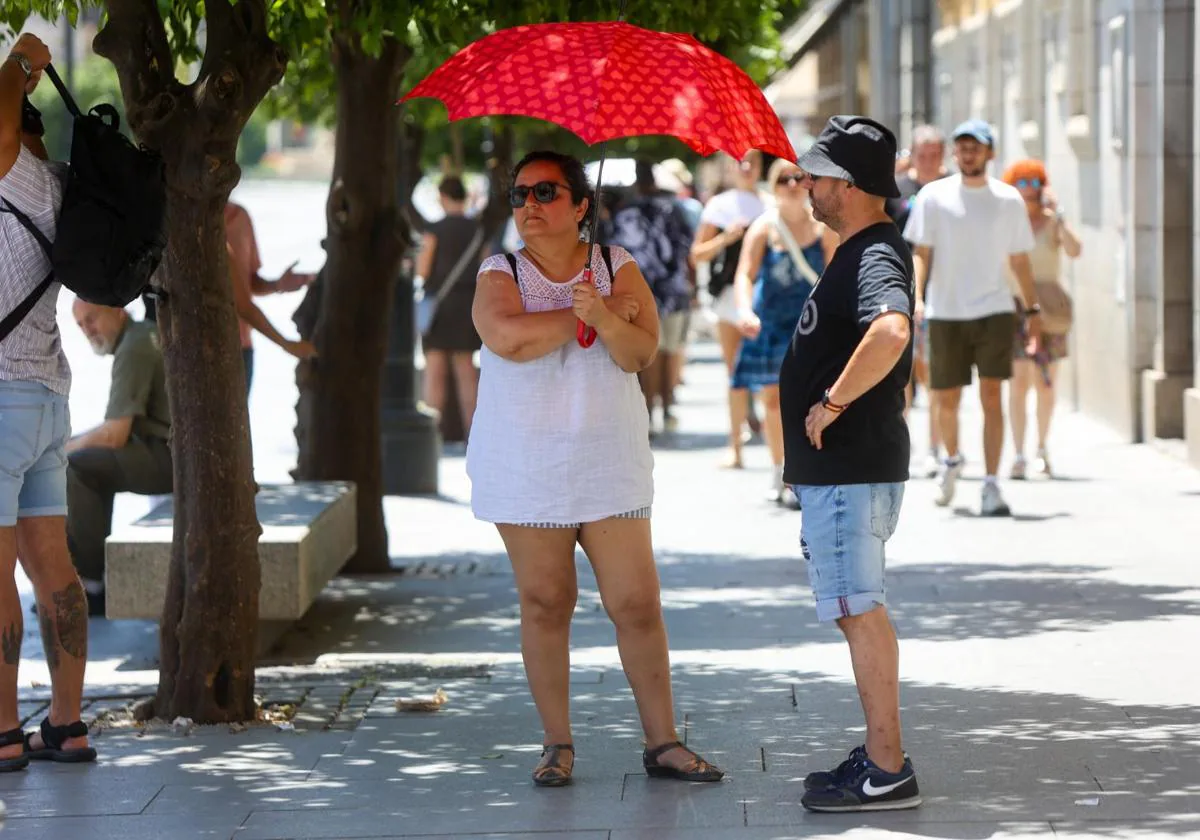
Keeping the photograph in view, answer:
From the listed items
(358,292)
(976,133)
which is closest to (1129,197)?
(976,133)

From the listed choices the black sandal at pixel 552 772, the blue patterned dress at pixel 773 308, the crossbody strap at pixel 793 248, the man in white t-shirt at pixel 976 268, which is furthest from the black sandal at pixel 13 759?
the crossbody strap at pixel 793 248

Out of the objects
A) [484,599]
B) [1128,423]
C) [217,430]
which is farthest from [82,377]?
[217,430]

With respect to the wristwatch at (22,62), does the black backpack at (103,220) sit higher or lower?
lower

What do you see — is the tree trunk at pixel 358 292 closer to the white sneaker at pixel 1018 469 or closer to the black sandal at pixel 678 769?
the white sneaker at pixel 1018 469

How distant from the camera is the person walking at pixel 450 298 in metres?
17.2

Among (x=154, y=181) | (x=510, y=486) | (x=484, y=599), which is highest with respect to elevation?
(x=154, y=181)

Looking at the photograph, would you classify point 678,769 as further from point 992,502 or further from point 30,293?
point 992,502

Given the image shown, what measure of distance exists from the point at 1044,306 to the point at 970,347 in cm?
194

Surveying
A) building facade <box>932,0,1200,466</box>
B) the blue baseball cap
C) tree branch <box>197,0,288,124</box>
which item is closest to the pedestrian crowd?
tree branch <box>197,0,288,124</box>

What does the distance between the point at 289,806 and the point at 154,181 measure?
190 centimetres

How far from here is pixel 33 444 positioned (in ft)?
22.3

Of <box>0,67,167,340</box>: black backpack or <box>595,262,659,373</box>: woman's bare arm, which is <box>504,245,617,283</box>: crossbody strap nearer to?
<box>595,262,659,373</box>: woman's bare arm

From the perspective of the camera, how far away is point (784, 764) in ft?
22.1

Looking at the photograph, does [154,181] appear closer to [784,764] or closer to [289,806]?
[289,806]
